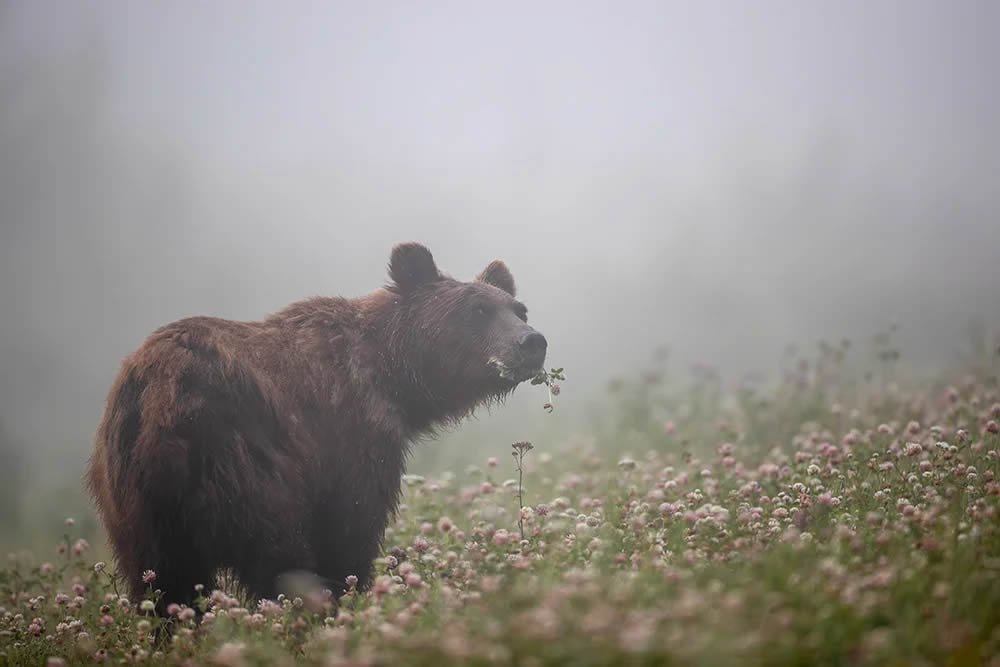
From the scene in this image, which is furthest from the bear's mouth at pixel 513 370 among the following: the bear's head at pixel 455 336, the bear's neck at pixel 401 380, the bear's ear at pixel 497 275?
the bear's ear at pixel 497 275

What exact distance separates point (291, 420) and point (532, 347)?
1.90 meters

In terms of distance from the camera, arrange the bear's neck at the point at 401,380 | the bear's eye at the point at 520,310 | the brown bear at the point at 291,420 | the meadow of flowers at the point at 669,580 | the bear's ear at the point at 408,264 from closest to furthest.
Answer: the meadow of flowers at the point at 669,580 < the brown bear at the point at 291,420 < the bear's neck at the point at 401,380 < the bear's ear at the point at 408,264 < the bear's eye at the point at 520,310

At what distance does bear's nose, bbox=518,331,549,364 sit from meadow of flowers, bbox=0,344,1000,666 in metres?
0.83

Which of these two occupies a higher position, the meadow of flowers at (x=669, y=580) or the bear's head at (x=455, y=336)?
the bear's head at (x=455, y=336)

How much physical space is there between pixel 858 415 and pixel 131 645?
655cm

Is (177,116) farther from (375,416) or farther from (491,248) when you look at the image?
(375,416)

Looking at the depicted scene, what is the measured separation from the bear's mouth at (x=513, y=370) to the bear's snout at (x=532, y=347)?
3 cm

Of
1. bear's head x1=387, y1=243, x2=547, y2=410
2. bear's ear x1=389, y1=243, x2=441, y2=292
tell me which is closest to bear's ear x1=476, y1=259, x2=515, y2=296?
bear's head x1=387, y1=243, x2=547, y2=410

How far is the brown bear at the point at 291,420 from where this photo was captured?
4.75 m

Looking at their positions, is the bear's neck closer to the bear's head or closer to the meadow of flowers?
the bear's head

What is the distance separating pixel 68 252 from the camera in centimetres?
2902

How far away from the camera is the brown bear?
475cm

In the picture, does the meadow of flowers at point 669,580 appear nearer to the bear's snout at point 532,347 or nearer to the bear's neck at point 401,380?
the bear's neck at point 401,380

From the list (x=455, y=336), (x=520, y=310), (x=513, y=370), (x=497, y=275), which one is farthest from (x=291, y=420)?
(x=497, y=275)
